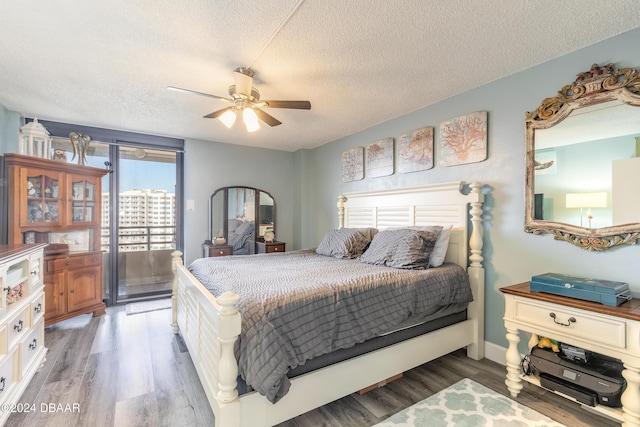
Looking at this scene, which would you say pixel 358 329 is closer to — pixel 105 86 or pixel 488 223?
pixel 488 223

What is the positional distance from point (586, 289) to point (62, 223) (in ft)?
15.7

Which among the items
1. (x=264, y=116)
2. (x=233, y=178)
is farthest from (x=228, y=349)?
(x=233, y=178)

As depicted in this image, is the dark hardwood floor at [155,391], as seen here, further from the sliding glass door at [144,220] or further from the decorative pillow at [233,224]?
the decorative pillow at [233,224]

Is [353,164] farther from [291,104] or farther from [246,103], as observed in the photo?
[246,103]

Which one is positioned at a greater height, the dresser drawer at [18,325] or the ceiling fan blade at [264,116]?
the ceiling fan blade at [264,116]

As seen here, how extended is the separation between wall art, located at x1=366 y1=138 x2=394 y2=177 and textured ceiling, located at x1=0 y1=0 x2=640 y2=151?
608mm

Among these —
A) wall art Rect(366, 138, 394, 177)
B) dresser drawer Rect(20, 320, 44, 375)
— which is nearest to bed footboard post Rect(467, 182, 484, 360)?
wall art Rect(366, 138, 394, 177)

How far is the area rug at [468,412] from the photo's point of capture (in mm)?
1740

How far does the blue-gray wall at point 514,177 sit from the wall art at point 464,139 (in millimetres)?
57

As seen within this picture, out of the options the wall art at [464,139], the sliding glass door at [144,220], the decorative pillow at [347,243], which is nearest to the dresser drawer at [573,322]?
the wall art at [464,139]

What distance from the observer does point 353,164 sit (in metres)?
4.14

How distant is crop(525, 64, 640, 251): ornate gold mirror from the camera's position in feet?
5.98

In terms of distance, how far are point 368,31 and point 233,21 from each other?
0.83 m

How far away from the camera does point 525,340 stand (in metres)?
2.32
